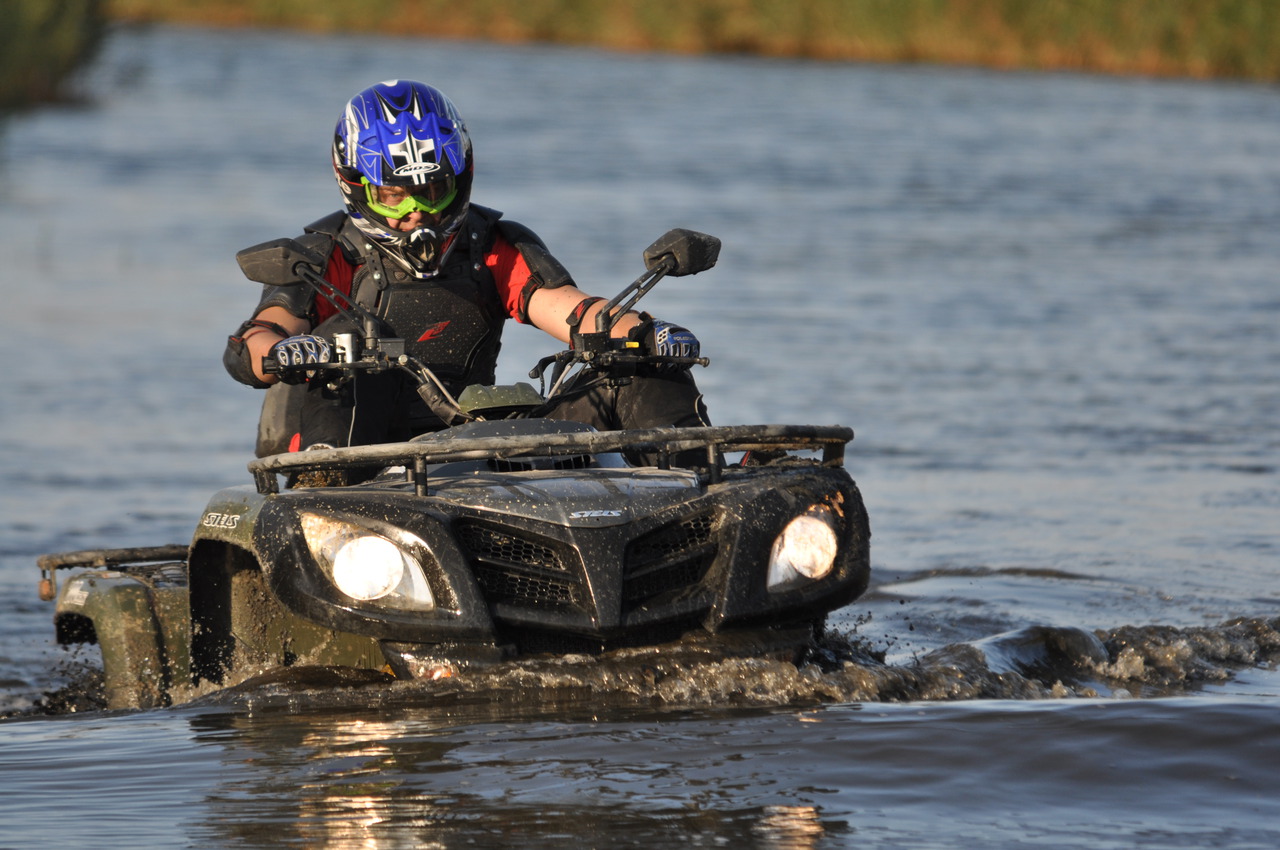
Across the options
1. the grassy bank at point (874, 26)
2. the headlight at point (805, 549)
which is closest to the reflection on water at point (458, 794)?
the headlight at point (805, 549)

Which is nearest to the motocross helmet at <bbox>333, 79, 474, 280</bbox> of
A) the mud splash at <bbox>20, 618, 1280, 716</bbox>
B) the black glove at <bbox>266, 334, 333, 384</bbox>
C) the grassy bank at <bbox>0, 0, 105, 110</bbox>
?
the black glove at <bbox>266, 334, 333, 384</bbox>

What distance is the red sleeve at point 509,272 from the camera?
7.16m

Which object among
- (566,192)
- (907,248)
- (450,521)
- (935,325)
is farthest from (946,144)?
(450,521)

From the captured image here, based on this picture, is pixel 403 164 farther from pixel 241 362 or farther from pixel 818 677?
pixel 818 677

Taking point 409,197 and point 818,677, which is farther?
point 409,197

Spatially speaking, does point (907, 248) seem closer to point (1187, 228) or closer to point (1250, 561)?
point (1187, 228)

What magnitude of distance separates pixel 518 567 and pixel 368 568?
385 mm

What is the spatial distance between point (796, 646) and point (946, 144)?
85.0 feet

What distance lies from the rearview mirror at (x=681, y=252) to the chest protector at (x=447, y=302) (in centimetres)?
88

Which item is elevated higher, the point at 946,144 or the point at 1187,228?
the point at 946,144

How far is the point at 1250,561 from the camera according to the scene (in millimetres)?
8852

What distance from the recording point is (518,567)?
206 inches

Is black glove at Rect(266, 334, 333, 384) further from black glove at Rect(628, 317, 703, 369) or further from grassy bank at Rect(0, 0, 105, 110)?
grassy bank at Rect(0, 0, 105, 110)

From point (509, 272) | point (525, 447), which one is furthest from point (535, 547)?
point (509, 272)
